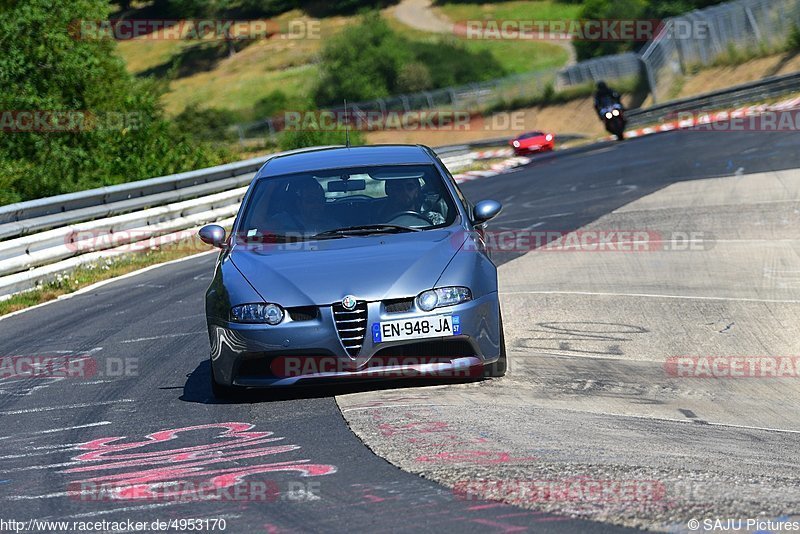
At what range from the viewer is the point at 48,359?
32.0ft

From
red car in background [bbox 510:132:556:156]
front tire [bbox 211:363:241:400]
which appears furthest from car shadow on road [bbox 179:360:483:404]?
red car in background [bbox 510:132:556:156]

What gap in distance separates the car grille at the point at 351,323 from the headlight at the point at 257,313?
352mm

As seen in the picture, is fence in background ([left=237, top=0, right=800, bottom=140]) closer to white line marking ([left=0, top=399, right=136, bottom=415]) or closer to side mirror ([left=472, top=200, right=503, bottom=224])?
side mirror ([left=472, top=200, right=503, bottom=224])

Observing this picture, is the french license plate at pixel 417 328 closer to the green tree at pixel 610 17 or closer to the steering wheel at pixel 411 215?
the steering wheel at pixel 411 215

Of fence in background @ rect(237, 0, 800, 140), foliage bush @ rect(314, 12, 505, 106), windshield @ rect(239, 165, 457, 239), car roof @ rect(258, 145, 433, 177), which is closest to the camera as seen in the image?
windshield @ rect(239, 165, 457, 239)

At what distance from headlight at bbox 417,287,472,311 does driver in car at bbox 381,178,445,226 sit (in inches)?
38.2

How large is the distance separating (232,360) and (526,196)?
1480cm

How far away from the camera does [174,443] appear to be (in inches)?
249

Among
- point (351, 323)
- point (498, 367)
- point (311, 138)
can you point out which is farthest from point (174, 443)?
point (311, 138)

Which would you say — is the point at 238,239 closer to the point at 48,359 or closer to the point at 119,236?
the point at 48,359

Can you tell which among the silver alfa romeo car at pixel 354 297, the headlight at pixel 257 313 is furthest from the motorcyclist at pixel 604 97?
the headlight at pixel 257 313

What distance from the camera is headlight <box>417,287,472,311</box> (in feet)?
22.8

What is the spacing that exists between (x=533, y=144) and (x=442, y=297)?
35.4 m

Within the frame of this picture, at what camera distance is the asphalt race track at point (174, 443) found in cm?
471
